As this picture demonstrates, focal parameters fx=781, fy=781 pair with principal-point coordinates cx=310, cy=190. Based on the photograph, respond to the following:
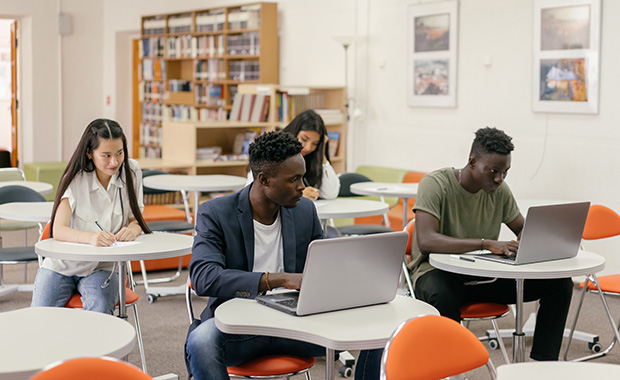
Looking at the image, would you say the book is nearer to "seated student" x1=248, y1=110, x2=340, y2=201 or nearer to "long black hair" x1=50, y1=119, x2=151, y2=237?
"seated student" x1=248, y1=110, x2=340, y2=201

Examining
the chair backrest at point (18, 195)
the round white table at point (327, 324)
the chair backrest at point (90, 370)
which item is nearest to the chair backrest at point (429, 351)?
the round white table at point (327, 324)

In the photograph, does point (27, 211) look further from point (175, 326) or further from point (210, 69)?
point (210, 69)

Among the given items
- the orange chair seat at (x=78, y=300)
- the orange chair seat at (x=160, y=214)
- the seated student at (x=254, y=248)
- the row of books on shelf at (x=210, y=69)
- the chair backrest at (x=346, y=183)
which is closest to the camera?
the seated student at (x=254, y=248)

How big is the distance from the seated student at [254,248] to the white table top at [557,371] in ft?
2.37

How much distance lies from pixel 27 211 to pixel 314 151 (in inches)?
73.0

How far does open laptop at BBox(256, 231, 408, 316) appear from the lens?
2.34 meters

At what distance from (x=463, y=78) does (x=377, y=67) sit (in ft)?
4.16

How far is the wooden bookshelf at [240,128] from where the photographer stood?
7.66 metres

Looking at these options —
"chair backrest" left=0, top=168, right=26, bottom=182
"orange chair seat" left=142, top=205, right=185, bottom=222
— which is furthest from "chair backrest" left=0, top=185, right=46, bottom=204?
"orange chair seat" left=142, top=205, right=185, bottom=222

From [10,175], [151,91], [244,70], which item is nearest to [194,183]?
[10,175]

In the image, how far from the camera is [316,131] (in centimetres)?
516

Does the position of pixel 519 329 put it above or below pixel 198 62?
below

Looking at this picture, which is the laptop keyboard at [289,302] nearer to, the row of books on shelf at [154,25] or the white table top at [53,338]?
the white table top at [53,338]

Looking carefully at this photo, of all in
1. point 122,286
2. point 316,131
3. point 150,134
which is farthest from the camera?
point 150,134
